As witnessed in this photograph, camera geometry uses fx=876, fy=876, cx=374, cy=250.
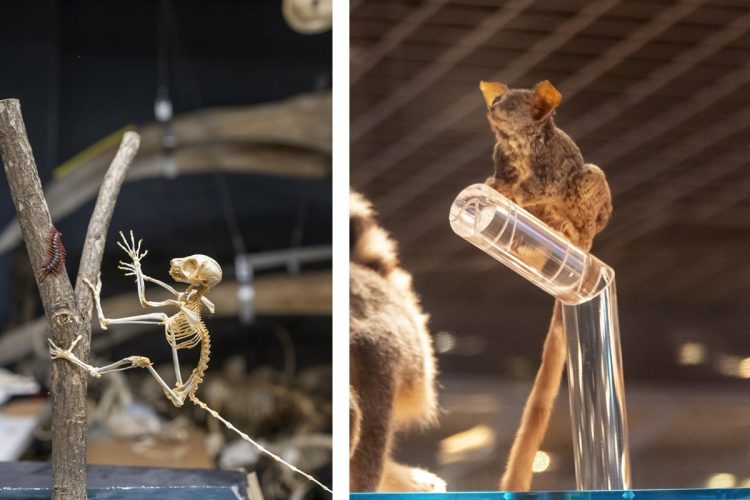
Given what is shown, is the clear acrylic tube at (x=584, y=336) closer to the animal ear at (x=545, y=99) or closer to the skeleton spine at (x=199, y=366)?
the animal ear at (x=545, y=99)

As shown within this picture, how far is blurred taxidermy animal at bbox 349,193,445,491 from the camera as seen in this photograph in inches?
68.9

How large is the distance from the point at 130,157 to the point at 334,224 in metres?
0.47

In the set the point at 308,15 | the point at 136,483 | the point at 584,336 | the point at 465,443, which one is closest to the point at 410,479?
the point at 465,443

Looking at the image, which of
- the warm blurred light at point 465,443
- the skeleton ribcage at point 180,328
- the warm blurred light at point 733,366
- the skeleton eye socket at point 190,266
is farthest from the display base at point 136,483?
the warm blurred light at point 733,366

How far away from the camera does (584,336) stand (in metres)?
1.63

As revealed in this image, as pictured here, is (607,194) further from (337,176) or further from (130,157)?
(130,157)

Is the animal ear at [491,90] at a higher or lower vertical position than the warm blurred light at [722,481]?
higher

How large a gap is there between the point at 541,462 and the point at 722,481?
0.39 metres

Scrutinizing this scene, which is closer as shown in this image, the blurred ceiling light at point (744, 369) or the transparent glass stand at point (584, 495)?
the transparent glass stand at point (584, 495)

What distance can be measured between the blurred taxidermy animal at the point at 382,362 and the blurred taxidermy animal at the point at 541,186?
20 cm

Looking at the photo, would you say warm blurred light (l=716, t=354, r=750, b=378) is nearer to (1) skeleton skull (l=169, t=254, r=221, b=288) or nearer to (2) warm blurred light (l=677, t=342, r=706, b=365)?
(2) warm blurred light (l=677, t=342, r=706, b=365)

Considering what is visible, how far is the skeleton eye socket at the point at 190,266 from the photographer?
1.29 m

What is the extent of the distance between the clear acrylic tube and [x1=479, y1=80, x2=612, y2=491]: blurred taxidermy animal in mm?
105

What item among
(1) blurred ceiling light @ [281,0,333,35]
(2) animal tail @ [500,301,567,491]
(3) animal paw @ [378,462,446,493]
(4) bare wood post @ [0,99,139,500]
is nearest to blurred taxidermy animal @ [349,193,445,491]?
(3) animal paw @ [378,462,446,493]
